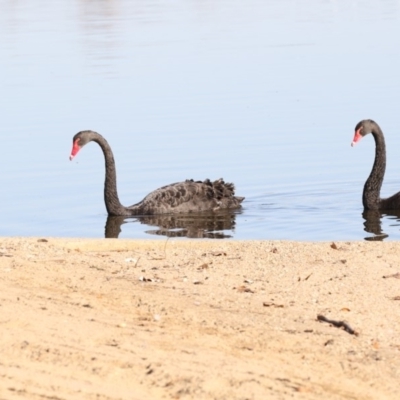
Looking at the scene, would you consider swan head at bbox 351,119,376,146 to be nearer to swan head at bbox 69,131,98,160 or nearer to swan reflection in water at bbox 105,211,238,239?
swan reflection in water at bbox 105,211,238,239

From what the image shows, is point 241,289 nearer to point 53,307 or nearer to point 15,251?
point 53,307

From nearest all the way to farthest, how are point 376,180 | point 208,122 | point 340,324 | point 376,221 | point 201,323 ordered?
point 201,323 < point 340,324 < point 376,221 < point 376,180 < point 208,122

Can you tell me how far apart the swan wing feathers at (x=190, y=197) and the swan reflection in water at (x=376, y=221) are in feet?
4.49

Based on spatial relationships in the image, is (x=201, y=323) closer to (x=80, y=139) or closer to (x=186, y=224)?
(x=186, y=224)

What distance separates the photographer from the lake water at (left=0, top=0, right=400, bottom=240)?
1140 cm

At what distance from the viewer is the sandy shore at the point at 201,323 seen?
14.6 ft

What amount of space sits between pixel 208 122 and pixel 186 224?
5.05m

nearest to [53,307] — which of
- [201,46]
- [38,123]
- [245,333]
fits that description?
[245,333]

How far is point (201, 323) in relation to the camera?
17.3ft

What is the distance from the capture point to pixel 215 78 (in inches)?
818

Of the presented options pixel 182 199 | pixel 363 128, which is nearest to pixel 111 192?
pixel 182 199

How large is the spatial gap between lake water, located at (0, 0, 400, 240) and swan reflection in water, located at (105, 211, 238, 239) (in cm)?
3

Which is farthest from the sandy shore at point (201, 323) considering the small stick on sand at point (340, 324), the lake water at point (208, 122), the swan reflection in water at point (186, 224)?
the lake water at point (208, 122)

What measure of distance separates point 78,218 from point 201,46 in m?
15.9
